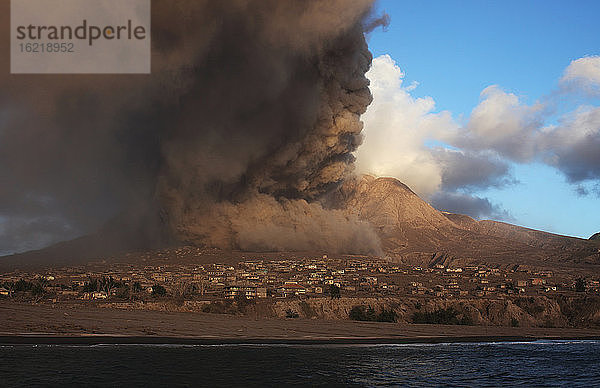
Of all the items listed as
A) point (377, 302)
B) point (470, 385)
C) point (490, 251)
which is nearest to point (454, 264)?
point (490, 251)

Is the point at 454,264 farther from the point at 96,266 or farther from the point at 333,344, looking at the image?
the point at 333,344

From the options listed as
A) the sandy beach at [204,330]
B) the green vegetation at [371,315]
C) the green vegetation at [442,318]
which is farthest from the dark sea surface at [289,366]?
the green vegetation at [371,315]

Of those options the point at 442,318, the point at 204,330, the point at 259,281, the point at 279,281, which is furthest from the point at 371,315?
the point at 259,281

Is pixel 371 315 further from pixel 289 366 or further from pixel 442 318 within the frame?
pixel 289 366

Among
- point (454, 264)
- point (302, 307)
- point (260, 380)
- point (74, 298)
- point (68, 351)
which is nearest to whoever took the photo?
point (260, 380)

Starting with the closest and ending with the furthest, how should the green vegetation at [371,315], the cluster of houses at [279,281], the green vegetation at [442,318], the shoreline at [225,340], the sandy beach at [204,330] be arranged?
1. the shoreline at [225,340]
2. the sandy beach at [204,330]
3. the green vegetation at [442,318]
4. the green vegetation at [371,315]
5. the cluster of houses at [279,281]

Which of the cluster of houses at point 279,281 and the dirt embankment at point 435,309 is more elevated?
the cluster of houses at point 279,281

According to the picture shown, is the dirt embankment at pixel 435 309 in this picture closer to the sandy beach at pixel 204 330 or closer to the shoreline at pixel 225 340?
the sandy beach at pixel 204 330
